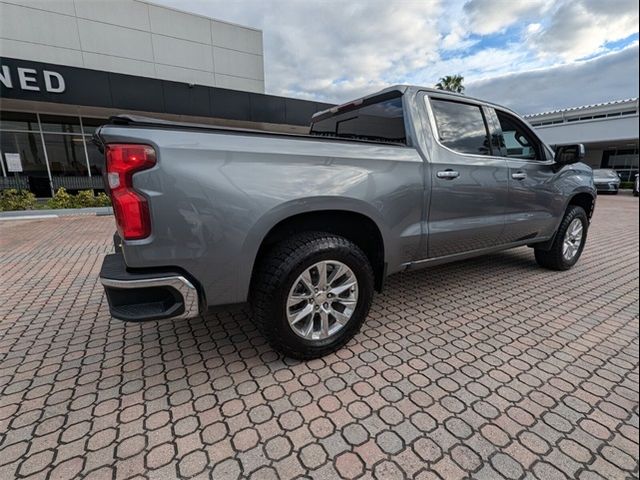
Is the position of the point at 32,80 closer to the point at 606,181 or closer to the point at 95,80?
the point at 95,80

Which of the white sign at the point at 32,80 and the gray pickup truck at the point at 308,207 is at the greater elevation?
the white sign at the point at 32,80

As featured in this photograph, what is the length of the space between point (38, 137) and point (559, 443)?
677 inches

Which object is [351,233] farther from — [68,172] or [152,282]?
[68,172]

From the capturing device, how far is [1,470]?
150 centimetres

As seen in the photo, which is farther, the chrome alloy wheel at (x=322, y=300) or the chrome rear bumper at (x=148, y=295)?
the chrome alloy wheel at (x=322, y=300)

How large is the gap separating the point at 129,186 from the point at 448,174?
233 centimetres

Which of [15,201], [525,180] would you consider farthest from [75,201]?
[525,180]

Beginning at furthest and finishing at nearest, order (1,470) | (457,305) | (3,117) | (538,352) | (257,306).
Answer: (3,117) → (457,305) → (538,352) → (257,306) → (1,470)

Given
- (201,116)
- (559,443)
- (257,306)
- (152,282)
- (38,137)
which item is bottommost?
(559,443)

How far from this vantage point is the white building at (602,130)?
83.7 feet

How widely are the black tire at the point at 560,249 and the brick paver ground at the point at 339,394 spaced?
84cm

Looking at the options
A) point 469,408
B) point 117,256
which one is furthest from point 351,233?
point 117,256

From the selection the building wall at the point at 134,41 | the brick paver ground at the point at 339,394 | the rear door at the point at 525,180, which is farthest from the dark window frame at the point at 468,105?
the building wall at the point at 134,41

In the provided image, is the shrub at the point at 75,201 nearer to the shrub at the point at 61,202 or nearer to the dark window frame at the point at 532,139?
the shrub at the point at 61,202
